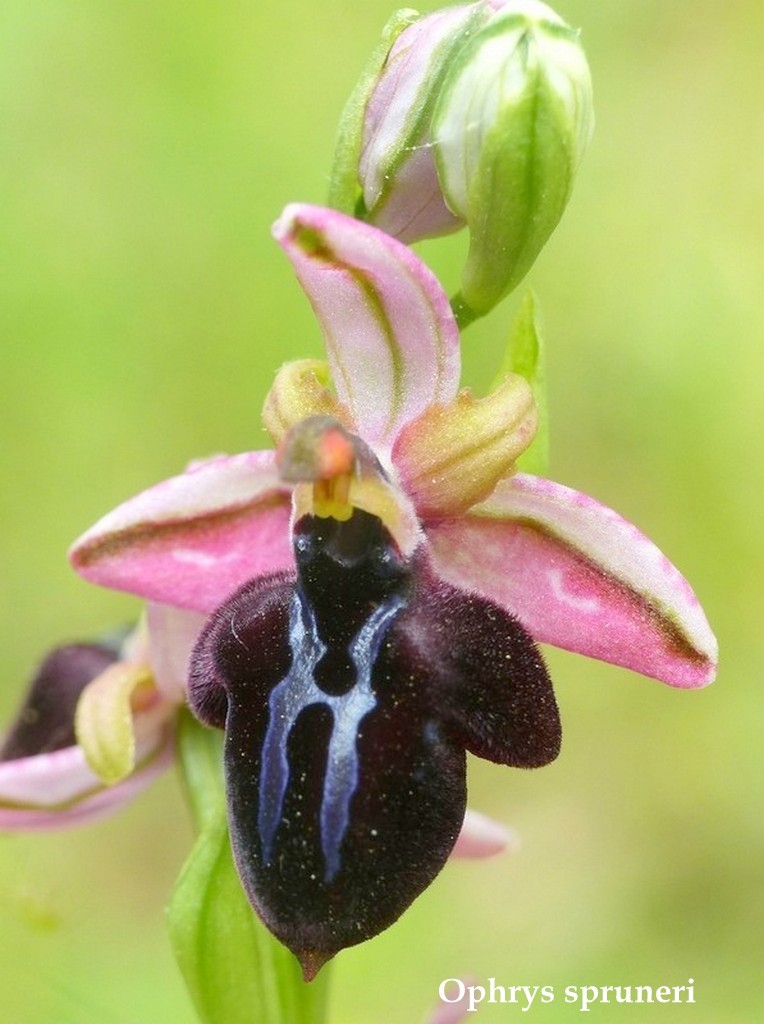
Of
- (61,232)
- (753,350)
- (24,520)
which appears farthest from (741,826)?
(61,232)

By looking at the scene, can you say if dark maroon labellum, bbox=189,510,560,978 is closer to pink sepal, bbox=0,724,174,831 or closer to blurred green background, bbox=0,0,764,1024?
pink sepal, bbox=0,724,174,831

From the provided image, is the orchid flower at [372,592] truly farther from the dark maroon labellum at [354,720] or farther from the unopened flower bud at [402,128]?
the unopened flower bud at [402,128]

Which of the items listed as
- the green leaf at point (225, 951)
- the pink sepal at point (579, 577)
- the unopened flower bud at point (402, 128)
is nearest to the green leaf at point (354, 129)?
the unopened flower bud at point (402, 128)

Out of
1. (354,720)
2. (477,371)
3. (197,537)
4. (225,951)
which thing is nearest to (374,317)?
(197,537)

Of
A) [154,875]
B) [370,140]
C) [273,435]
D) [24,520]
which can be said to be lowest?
[154,875]

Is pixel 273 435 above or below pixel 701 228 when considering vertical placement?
above

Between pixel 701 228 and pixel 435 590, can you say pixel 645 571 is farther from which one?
pixel 701 228

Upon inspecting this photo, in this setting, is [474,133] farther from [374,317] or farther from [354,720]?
[354,720]

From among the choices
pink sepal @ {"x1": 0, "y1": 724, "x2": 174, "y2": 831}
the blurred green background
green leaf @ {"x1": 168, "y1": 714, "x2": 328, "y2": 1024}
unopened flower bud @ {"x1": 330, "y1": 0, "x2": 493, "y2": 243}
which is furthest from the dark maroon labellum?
the blurred green background

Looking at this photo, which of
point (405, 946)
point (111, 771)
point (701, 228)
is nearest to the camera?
point (111, 771)

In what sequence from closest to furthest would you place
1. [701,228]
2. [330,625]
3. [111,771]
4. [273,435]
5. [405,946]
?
[330,625]
[273,435]
[111,771]
[405,946]
[701,228]
